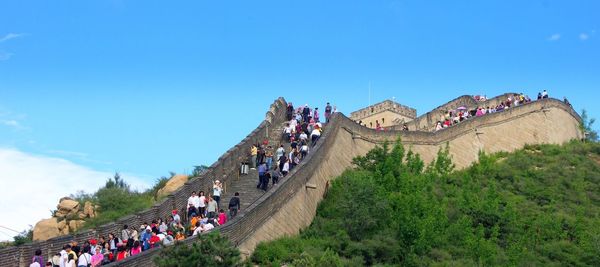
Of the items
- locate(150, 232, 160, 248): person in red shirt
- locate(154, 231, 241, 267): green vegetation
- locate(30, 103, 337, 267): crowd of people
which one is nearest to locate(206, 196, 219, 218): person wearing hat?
locate(30, 103, 337, 267): crowd of people

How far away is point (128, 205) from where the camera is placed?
32969 millimetres

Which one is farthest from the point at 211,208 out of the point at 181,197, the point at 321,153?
the point at 321,153

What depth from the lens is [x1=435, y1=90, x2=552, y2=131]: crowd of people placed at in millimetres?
42969

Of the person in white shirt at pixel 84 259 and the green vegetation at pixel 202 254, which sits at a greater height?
the person in white shirt at pixel 84 259

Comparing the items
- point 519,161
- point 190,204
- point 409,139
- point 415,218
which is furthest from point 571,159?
point 190,204

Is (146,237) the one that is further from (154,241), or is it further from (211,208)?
(211,208)

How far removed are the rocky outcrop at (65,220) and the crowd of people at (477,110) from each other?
611 inches

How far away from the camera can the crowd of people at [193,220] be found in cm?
2052

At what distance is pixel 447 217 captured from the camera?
30344 mm

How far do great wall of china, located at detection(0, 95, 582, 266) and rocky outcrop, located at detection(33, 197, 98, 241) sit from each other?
5705mm

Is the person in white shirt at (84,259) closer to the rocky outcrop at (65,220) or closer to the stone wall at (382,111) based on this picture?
the rocky outcrop at (65,220)

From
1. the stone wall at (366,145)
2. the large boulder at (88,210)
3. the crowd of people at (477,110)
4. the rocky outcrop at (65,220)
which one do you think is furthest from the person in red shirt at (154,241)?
the crowd of people at (477,110)

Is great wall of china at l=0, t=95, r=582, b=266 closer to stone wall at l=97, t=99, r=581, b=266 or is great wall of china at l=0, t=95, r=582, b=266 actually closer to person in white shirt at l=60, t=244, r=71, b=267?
stone wall at l=97, t=99, r=581, b=266

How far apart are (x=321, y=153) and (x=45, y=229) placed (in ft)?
29.8
